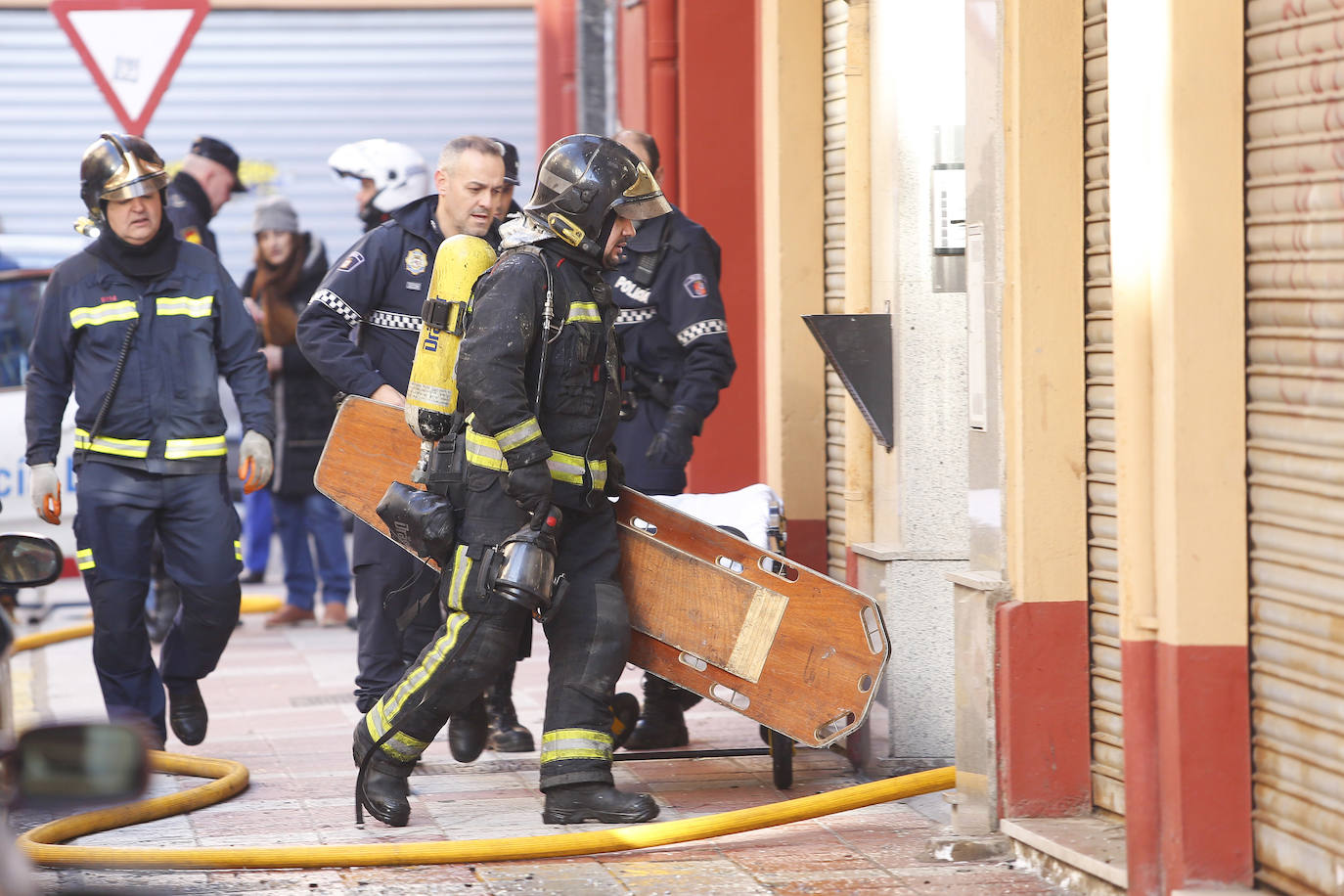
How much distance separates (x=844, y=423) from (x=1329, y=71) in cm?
311

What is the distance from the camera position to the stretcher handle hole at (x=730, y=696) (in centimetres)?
589

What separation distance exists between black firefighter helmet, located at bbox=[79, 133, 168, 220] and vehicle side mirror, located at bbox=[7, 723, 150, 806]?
467 cm

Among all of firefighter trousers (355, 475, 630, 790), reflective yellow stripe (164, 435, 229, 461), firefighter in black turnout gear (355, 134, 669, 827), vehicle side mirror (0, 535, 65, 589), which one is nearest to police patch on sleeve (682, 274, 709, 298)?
firefighter in black turnout gear (355, 134, 669, 827)

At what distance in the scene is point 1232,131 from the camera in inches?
178

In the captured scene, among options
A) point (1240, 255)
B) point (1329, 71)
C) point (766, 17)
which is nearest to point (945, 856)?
point (1240, 255)

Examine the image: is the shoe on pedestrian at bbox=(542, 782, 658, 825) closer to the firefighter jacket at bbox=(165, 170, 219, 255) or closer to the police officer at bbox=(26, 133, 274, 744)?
the police officer at bbox=(26, 133, 274, 744)

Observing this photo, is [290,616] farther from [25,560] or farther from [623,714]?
[25,560]

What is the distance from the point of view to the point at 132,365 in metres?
6.89

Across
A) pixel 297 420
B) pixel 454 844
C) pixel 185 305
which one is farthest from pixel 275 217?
pixel 454 844

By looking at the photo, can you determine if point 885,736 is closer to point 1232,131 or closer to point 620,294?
point 620,294

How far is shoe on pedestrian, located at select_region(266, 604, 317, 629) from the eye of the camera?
10.7 meters

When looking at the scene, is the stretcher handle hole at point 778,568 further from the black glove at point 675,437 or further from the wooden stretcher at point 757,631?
the black glove at point 675,437

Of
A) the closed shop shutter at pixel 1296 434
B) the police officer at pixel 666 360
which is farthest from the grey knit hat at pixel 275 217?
the closed shop shutter at pixel 1296 434

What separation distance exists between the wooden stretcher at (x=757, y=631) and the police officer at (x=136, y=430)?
180 centimetres
